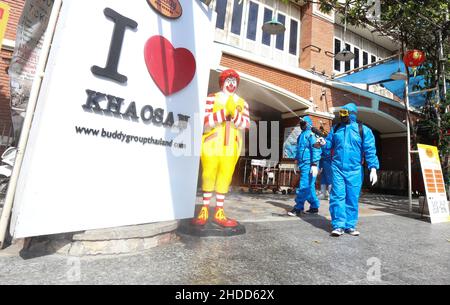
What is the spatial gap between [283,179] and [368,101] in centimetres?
507

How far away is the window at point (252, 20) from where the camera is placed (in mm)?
9711

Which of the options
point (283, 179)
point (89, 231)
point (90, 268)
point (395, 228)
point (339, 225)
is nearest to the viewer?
point (90, 268)

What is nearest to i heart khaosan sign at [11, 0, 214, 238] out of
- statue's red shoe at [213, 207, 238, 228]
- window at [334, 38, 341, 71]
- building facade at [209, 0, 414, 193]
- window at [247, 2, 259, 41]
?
statue's red shoe at [213, 207, 238, 228]

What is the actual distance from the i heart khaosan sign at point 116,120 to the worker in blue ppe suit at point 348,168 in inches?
70.3

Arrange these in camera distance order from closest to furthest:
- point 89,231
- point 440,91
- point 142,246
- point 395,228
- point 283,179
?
point 89,231 → point 142,246 → point 395,228 → point 440,91 → point 283,179

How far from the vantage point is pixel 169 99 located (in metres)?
2.65

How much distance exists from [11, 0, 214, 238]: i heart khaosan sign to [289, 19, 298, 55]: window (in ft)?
28.0

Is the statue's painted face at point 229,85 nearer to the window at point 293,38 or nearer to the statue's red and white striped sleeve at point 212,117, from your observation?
the statue's red and white striped sleeve at point 212,117

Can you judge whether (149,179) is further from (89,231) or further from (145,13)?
(145,13)

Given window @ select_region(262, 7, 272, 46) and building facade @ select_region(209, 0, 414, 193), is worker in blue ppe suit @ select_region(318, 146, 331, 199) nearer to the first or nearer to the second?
building facade @ select_region(209, 0, 414, 193)

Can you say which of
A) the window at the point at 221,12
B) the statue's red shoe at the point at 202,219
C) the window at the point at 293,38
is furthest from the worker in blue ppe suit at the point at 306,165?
the window at the point at 293,38

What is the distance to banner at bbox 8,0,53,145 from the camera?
2578mm

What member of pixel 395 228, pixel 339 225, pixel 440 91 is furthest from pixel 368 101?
pixel 339 225

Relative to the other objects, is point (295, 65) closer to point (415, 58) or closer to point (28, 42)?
point (415, 58)
